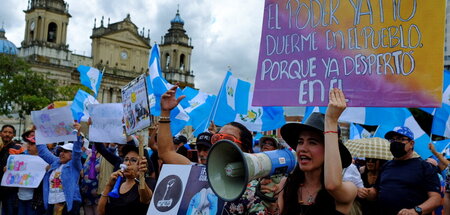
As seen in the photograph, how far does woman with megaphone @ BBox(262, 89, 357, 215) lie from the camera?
2500 millimetres

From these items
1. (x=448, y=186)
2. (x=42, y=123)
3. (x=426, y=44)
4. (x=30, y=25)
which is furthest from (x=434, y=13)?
(x=30, y=25)

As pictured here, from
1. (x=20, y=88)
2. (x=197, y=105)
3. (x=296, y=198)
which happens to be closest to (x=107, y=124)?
(x=296, y=198)

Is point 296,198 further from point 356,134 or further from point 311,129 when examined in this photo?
point 356,134

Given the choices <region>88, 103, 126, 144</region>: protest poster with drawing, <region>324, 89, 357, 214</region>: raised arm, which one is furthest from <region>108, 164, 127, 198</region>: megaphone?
<region>324, 89, 357, 214</region>: raised arm

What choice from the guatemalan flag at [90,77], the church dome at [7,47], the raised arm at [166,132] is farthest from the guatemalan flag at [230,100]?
the church dome at [7,47]

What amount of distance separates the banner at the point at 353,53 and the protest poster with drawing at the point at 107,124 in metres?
2.81

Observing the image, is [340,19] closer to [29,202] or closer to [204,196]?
[204,196]

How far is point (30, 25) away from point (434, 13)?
53.0 m

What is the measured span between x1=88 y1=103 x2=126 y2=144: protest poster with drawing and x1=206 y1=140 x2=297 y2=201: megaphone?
10.2 ft

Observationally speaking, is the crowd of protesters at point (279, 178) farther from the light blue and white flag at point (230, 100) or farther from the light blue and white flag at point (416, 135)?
the light blue and white flag at point (416, 135)

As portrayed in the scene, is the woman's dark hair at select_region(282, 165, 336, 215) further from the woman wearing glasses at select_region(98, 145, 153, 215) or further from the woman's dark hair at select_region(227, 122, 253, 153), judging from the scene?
the woman wearing glasses at select_region(98, 145, 153, 215)

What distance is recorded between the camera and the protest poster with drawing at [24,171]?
7102 millimetres

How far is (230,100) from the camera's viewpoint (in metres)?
9.13

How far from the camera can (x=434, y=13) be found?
2867 mm
